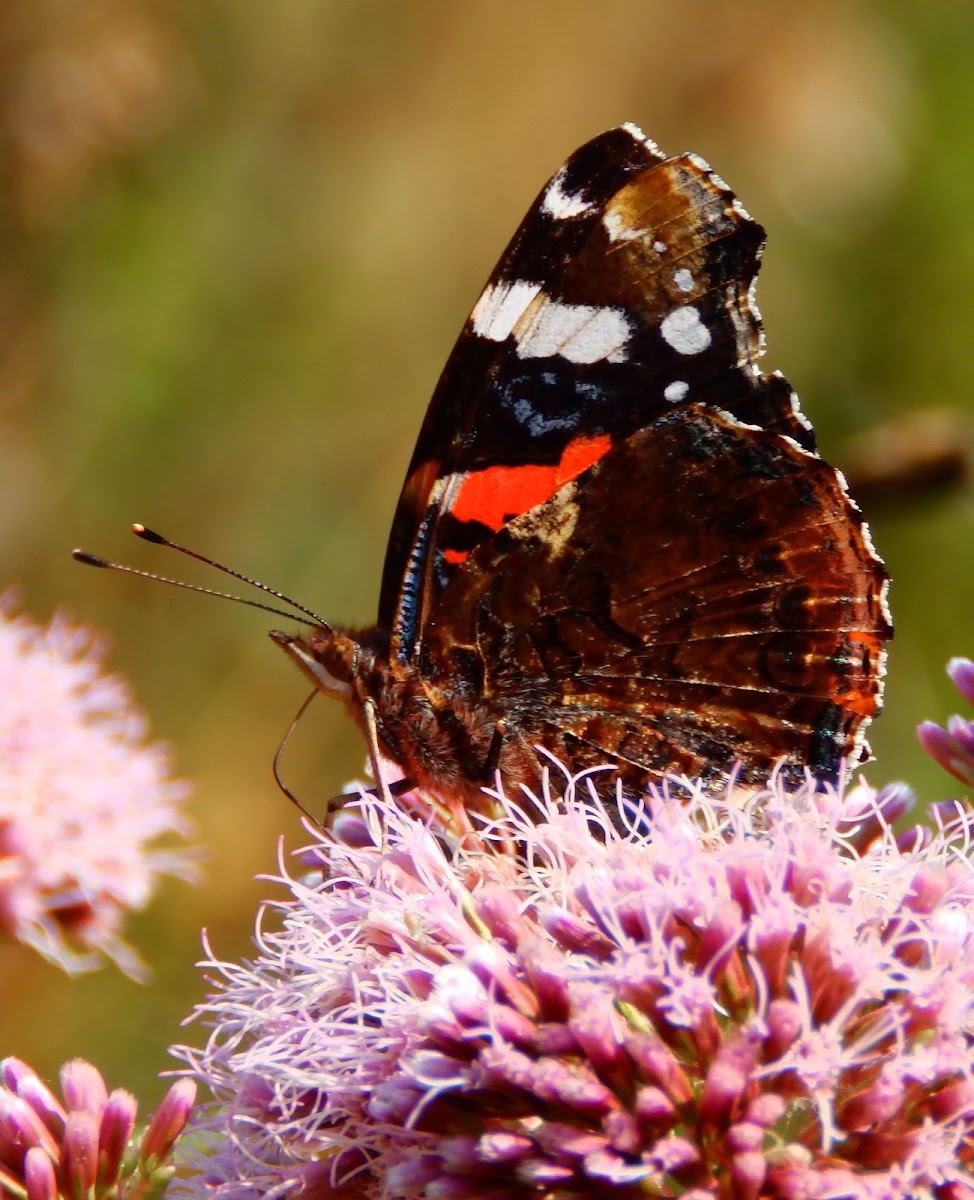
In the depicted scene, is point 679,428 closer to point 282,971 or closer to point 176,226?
point 282,971

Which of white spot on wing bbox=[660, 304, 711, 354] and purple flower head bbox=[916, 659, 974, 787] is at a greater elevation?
white spot on wing bbox=[660, 304, 711, 354]

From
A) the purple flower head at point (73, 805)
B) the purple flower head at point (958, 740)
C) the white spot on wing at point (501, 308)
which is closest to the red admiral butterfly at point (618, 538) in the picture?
the white spot on wing at point (501, 308)

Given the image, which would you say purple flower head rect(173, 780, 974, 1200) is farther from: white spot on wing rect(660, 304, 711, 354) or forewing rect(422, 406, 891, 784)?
white spot on wing rect(660, 304, 711, 354)

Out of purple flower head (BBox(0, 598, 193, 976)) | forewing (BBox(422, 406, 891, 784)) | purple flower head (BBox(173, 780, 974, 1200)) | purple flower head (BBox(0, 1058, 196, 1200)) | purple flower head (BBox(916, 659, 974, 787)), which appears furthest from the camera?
purple flower head (BBox(0, 598, 193, 976))

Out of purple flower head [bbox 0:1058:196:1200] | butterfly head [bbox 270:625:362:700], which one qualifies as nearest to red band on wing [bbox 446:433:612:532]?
butterfly head [bbox 270:625:362:700]

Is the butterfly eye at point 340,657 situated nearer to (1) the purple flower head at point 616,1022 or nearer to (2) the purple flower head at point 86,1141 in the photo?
(1) the purple flower head at point 616,1022

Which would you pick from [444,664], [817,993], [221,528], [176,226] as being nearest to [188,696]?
[221,528]
